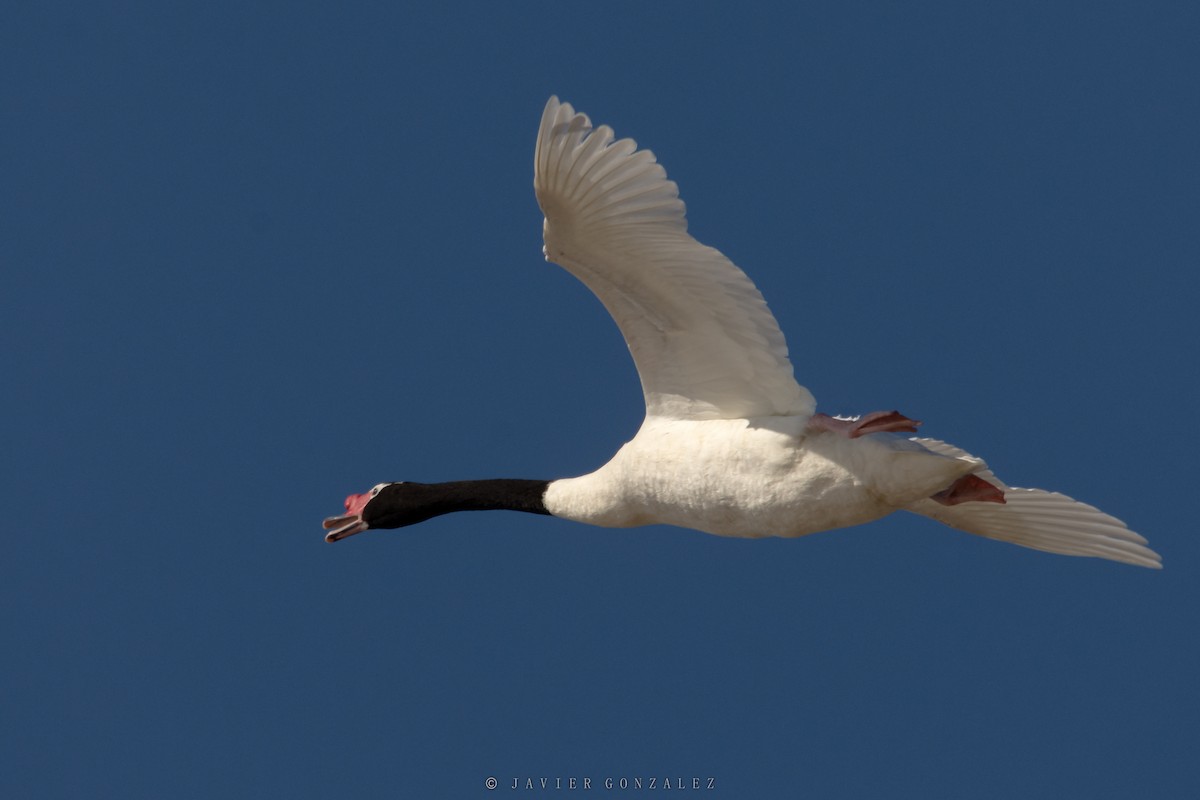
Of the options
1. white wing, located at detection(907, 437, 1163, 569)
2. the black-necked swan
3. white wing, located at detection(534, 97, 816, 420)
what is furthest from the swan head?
white wing, located at detection(907, 437, 1163, 569)

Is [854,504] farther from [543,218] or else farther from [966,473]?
[543,218]

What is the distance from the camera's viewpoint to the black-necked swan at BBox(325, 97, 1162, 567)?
999 centimetres

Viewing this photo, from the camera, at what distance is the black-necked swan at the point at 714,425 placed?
9.99 meters

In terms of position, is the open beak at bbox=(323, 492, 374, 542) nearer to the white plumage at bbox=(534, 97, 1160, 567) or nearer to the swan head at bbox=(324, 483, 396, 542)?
the swan head at bbox=(324, 483, 396, 542)

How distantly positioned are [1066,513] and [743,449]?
2005 mm

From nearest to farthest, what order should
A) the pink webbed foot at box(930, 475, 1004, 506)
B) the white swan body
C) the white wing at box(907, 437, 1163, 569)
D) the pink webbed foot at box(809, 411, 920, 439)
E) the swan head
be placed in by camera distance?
the pink webbed foot at box(809, 411, 920, 439)
the white swan body
the pink webbed foot at box(930, 475, 1004, 506)
the white wing at box(907, 437, 1163, 569)
the swan head

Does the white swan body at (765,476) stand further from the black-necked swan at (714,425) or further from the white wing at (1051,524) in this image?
the white wing at (1051,524)

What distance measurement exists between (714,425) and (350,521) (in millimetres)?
2884

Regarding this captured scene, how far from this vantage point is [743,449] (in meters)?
10.3

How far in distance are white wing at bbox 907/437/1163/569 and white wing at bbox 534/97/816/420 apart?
1.09m

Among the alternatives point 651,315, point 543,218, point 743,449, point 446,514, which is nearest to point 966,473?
point 743,449

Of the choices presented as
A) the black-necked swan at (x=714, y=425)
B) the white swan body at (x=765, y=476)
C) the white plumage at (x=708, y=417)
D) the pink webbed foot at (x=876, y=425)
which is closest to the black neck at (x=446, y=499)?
the black-necked swan at (x=714, y=425)

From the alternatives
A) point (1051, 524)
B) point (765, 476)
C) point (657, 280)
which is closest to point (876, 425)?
point (765, 476)

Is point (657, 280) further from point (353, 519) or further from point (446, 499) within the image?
point (353, 519)
